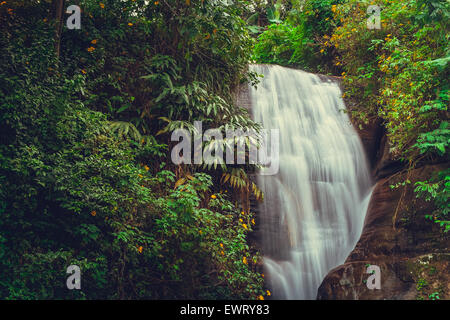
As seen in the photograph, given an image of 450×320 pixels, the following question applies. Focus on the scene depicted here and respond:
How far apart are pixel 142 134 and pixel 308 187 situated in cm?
351

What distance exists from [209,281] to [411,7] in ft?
24.6

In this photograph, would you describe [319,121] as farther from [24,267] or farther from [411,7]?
[24,267]

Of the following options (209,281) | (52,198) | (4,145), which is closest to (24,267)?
(52,198)

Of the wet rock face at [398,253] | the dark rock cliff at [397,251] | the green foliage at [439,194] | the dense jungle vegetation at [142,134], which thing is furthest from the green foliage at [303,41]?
the green foliage at [439,194]

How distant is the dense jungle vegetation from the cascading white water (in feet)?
1.73

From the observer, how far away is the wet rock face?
6270 millimetres

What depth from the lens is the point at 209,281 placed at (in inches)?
229

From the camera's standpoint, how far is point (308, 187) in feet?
26.2

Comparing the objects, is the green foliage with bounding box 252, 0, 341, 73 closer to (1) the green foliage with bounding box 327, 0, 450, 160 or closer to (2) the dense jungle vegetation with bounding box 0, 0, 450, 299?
(1) the green foliage with bounding box 327, 0, 450, 160

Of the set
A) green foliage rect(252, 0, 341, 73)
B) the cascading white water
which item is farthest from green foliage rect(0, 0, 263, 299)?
green foliage rect(252, 0, 341, 73)

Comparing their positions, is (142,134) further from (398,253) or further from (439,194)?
(439,194)

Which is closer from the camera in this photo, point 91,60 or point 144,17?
point 91,60

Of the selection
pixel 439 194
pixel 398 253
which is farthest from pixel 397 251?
pixel 439 194

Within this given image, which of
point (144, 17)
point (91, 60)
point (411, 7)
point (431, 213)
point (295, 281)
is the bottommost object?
point (295, 281)
